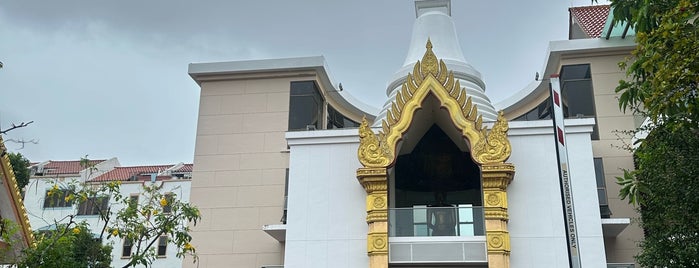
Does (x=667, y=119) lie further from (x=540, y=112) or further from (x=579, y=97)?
(x=540, y=112)

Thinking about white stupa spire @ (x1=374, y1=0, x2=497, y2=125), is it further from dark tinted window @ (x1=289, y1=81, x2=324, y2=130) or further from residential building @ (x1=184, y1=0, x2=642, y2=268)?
dark tinted window @ (x1=289, y1=81, x2=324, y2=130)

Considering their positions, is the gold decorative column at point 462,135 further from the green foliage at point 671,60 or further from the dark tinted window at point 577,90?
the green foliage at point 671,60

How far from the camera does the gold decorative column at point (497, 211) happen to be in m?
14.8

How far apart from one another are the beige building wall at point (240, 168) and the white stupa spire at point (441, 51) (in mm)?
3262

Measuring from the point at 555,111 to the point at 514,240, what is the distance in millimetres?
4955

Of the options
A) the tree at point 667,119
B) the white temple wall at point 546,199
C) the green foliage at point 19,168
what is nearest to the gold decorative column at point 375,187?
the white temple wall at point 546,199

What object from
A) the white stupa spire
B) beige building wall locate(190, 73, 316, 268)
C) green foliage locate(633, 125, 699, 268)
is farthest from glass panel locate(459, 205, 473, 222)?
beige building wall locate(190, 73, 316, 268)

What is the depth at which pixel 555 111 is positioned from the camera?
11203 mm

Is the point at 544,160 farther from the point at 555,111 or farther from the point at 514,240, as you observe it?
the point at 555,111

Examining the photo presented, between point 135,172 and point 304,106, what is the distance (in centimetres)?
2154

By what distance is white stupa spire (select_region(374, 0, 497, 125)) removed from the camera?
1889 cm

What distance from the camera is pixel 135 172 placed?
39.0m

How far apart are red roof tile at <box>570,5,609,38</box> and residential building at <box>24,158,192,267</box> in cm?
1996

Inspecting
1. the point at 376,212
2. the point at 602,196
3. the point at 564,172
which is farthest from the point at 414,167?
the point at 564,172
